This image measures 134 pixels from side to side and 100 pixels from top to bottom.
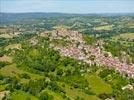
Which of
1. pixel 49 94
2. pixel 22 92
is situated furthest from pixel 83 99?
pixel 22 92

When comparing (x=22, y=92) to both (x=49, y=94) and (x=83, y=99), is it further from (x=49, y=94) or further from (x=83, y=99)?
(x=83, y=99)

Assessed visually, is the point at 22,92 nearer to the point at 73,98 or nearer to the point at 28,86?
the point at 28,86

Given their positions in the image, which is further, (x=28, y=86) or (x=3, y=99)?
(x=28, y=86)

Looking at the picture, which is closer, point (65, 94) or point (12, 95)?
point (12, 95)

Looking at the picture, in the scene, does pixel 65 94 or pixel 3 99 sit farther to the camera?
pixel 65 94

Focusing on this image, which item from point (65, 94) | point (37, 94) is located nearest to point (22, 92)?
point (37, 94)

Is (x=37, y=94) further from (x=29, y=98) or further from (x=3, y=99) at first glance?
(x=3, y=99)

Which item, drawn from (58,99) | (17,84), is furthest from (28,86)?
(58,99)
